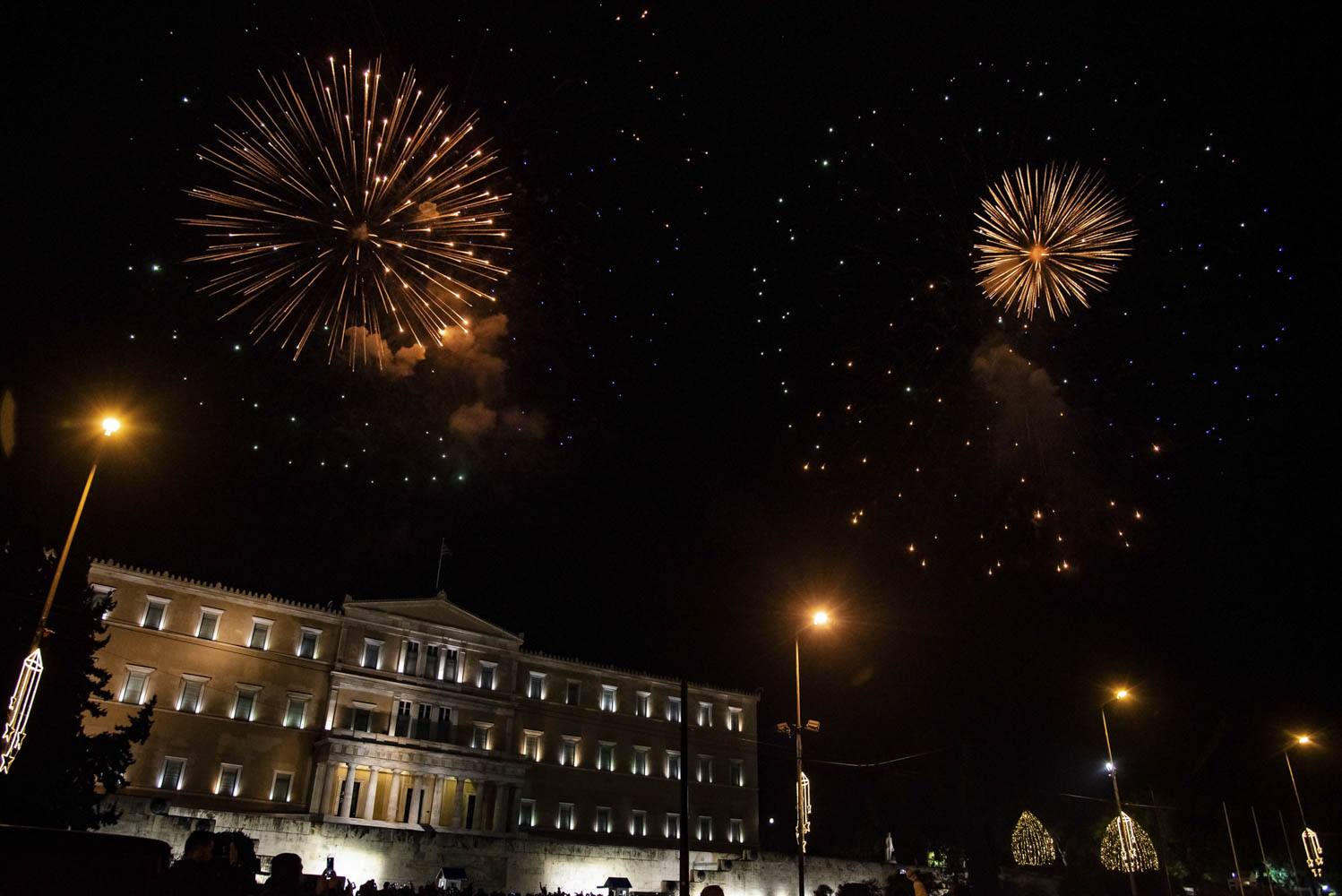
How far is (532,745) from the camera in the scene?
150ft

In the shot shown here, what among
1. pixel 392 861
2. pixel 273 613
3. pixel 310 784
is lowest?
pixel 392 861

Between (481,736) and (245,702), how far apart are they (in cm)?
1138

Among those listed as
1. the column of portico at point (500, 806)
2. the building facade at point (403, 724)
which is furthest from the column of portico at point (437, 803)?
the column of portico at point (500, 806)

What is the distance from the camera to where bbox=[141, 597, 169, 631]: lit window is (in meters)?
36.8

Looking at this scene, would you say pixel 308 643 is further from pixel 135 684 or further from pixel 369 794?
pixel 369 794

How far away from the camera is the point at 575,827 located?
148 feet

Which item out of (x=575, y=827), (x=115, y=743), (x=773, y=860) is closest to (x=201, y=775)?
(x=115, y=743)

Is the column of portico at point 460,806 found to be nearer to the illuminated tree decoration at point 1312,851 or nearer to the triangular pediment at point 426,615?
the triangular pediment at point 426,615

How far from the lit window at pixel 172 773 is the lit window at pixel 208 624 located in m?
5.04

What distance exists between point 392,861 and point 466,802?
6.77 metres

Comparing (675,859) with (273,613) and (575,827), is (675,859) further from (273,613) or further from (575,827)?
(273,613)

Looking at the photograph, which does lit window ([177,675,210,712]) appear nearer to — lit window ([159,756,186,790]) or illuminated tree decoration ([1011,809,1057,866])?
lit window ([159,756,186,790])

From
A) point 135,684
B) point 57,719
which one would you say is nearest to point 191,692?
point 135,684

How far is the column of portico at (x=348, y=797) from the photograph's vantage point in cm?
3850
